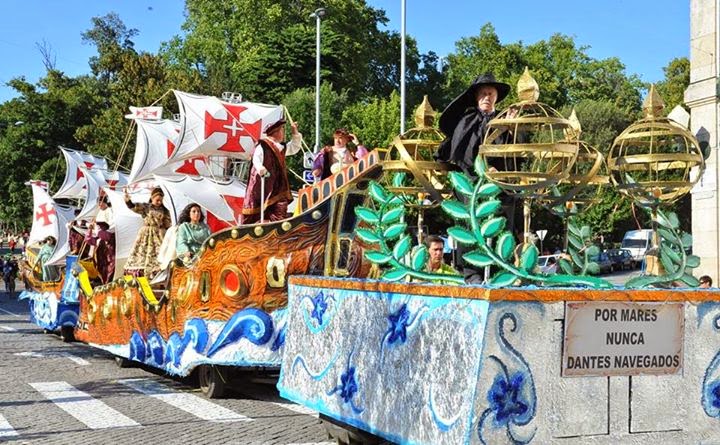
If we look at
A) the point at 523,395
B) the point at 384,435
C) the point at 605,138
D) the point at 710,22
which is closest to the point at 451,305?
the point at 523,395

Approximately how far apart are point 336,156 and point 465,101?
158 inches

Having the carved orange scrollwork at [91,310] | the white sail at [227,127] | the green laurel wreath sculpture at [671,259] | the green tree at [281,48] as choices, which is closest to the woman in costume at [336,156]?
the green laurel wreath sculpture at [671,259]

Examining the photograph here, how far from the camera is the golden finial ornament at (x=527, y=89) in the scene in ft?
16.8

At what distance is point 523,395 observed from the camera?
14.3ft

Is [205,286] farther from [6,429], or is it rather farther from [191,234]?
[6,429]

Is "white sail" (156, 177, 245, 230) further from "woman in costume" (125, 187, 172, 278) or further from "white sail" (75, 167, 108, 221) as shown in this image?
"white sail" (75, 167, 108, 221)

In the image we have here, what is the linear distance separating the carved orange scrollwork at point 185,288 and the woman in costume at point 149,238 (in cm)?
293

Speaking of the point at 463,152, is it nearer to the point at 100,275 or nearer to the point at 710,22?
the point at 100,275

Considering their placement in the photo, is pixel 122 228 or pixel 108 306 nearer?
pixel 108 306

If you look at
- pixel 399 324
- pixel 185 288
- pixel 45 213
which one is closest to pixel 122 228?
pixel 185 288

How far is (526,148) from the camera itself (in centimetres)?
477

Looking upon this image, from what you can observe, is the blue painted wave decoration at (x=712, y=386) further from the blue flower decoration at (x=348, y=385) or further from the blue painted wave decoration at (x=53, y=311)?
the blue painted wave decoration at (x=53, y=311)

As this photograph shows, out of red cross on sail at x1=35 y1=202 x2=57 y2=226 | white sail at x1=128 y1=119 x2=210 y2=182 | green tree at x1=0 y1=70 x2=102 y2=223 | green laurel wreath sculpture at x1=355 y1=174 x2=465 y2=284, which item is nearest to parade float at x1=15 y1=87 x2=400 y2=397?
green laurel wreath sculpture at x1=355 y1=174 x2=465 y2=284

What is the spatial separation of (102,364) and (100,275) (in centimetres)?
226
